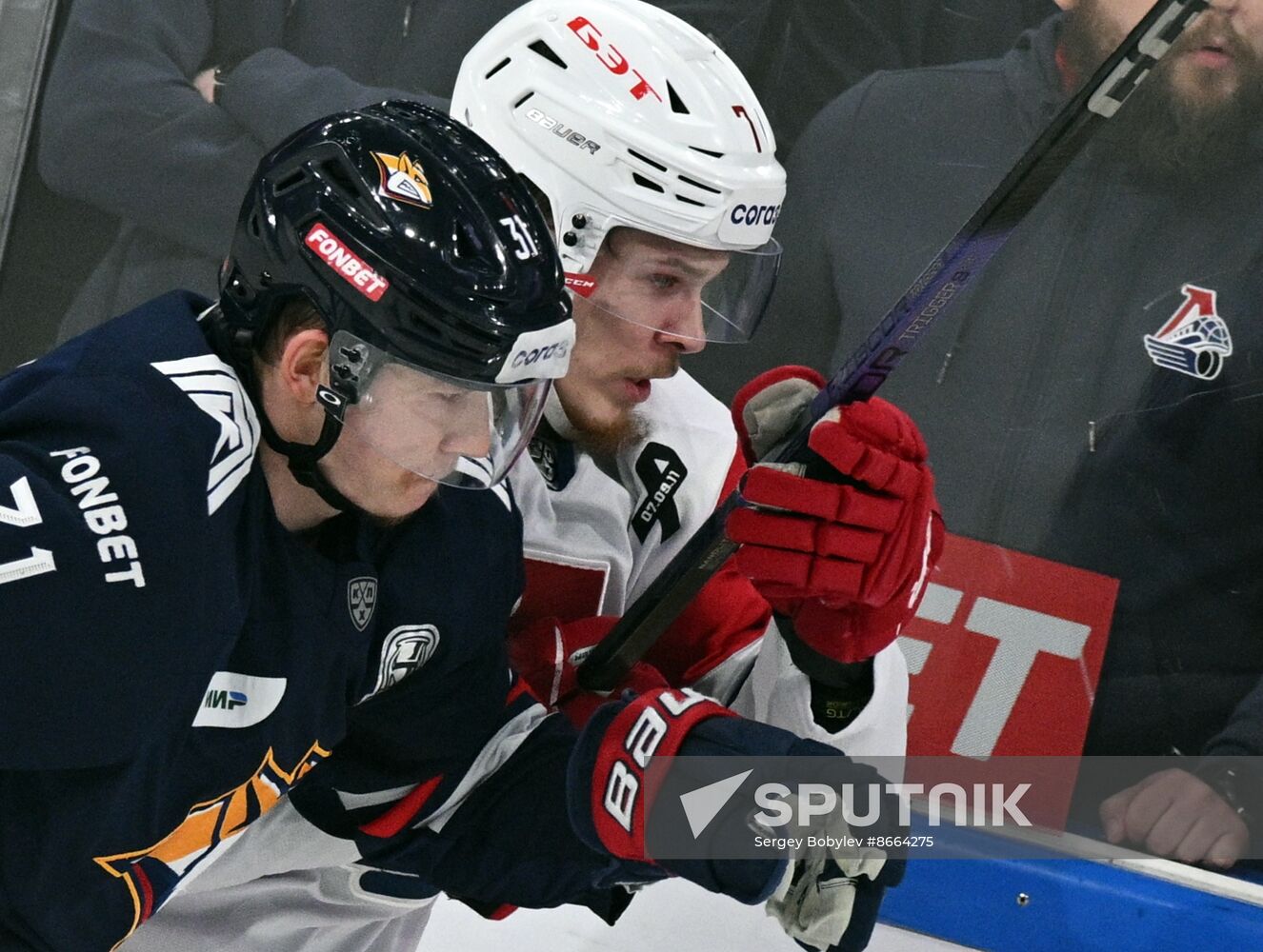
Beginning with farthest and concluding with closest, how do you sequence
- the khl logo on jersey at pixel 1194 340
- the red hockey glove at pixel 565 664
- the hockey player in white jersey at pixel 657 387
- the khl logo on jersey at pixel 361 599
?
the khl logo on jersey at pixel 1194 340 → the red hockey glove at pixel 565 664 → the hockey player in white jersey at pixel 657 387 → the khl logo on jersey at pixel 361 599

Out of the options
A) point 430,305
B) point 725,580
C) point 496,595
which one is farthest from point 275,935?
point 430,305

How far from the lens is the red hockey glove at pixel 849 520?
1359 mm

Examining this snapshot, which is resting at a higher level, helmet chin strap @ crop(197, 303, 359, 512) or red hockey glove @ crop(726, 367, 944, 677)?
helmet chin strap @ crop(197, 303, 359, 512)

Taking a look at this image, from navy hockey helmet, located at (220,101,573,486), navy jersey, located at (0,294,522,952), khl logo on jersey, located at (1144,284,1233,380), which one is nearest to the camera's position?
navy jersey, located at (0,294,522,952)

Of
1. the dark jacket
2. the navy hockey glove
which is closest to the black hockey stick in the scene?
the navy hockey glove

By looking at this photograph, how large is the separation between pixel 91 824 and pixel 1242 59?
2.14m

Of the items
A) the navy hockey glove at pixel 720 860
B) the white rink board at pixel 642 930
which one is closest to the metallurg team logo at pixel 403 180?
the navy hockey glove at pixel 720 860

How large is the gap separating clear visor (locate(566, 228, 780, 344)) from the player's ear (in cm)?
49

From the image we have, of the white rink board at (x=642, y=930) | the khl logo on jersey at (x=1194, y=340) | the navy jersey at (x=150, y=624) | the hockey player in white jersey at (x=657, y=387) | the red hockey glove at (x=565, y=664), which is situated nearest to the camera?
the navy jersey at (x=150, y=624)

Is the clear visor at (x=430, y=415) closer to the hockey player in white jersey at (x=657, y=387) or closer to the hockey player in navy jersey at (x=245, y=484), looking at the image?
the hockey player in navy jersey at (x=245, y=484)

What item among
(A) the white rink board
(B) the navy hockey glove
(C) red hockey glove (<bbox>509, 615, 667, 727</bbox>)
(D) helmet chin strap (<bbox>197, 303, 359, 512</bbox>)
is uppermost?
(D) helmet chin strap (<bbox>197, 303, 359, 512</bbox>)

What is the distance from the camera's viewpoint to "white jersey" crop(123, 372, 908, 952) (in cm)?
155

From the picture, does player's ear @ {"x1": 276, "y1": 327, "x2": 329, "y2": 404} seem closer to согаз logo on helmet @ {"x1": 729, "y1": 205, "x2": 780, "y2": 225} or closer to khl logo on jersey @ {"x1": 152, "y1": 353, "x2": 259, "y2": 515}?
khl logo on jersey @ {"x1": 152, "y1": 353, "x2": 259, "y2": 515}

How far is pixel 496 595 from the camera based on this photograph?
4.57 ft
